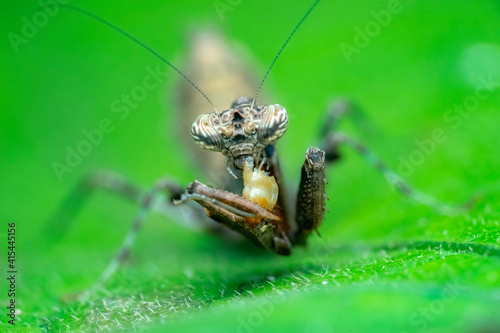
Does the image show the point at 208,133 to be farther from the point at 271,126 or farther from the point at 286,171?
the point at 286,171

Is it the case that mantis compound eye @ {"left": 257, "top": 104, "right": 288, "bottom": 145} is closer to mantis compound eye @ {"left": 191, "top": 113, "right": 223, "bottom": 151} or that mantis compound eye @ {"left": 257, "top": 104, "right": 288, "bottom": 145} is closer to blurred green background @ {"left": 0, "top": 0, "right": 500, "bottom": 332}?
mantis compound eye @ {"left": 191, "top": 113, "right": 223, "bottom": 151}

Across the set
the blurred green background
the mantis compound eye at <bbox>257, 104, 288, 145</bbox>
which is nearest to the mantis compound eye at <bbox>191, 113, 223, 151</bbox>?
the mantis compound eye at <bbox>257, 104, 288, 145</bbox>

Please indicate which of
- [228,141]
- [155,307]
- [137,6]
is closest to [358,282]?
[155,307]

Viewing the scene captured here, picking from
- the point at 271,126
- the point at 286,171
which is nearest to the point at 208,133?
the point at 271,126

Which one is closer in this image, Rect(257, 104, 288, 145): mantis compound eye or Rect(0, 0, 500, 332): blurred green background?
Rect(0, 0, 500, 332): blurred green background

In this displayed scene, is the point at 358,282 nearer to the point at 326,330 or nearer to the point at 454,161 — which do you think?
the point at 326,330

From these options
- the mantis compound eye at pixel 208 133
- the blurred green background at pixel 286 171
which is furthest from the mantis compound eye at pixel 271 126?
the blurred green background at pixel 286 171
